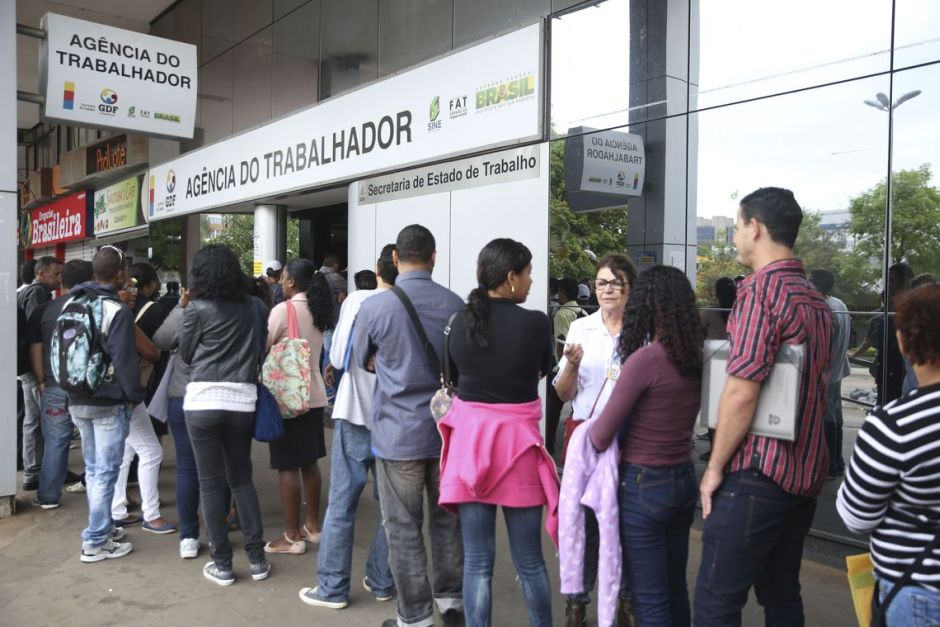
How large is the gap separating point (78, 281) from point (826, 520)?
5.24 meters

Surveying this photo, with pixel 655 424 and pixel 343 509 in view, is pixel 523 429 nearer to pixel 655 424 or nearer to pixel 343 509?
pixel 655 424

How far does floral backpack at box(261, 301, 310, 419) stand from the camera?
15.1 ft

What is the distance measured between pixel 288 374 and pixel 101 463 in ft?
4.31

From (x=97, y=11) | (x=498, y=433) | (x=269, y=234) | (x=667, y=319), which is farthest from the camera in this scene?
(x=97, y=11)

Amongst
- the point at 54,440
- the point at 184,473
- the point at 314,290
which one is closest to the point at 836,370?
the point at 314,290

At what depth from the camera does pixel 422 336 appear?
11.2ft

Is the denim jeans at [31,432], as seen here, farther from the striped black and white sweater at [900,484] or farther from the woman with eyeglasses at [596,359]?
the striped black and white sweater at [900,484]

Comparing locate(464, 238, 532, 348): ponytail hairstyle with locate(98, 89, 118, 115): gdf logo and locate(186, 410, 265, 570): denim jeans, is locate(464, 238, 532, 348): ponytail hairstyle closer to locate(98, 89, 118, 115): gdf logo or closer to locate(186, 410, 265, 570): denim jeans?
locate(186, 410, 265, 570): denim jeans

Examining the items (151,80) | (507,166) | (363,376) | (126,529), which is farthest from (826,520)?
(151,80)

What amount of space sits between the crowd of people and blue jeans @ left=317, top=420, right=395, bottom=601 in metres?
0.01

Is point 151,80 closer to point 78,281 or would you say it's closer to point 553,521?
point 78,281

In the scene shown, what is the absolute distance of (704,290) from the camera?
5.34 m

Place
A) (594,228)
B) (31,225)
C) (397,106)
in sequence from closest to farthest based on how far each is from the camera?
(594,228)
(397,106)
(31,225)

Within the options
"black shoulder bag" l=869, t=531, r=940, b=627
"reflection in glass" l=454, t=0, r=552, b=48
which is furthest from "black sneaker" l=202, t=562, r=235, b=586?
"reflection in glass" l=454, t=0, r=552, b=48
